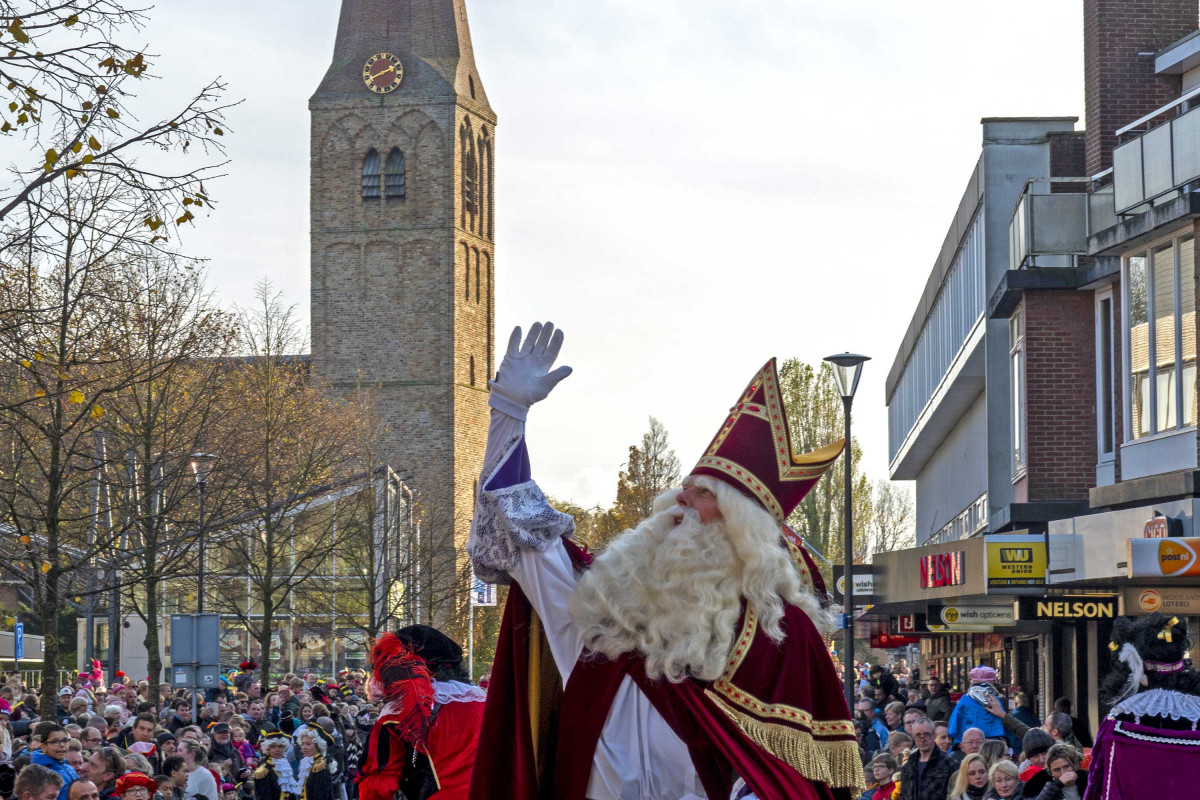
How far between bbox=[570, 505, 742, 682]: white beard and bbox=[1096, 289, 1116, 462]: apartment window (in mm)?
20079

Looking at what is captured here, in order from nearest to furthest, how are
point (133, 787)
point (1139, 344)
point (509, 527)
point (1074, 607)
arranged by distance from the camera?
point (509, 527) → point (133, 787) → point (1074, 607) → point (1139, 344)

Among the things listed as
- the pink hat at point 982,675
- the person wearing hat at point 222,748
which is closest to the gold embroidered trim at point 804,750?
the pink hat at point 982,675

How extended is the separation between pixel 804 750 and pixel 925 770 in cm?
785

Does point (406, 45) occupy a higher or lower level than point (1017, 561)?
higher

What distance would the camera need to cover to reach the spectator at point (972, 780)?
11.9 meters

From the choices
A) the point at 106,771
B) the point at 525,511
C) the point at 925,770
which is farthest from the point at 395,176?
the point at 525,511

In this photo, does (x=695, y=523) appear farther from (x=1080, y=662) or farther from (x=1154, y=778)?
(x=1080, y=662)

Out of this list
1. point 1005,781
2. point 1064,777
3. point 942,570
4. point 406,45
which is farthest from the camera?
point 406,45

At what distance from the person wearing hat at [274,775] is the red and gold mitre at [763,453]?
41.0ft

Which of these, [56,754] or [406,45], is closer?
[56,754]

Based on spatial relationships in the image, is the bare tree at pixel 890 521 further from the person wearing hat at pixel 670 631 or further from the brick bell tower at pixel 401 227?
the person wearing hat at pixel 670 631

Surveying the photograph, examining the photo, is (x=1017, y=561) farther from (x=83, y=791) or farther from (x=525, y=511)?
(x=525, y=511)

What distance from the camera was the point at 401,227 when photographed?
279ft

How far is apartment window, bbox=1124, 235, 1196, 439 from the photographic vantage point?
20453 millimetres
